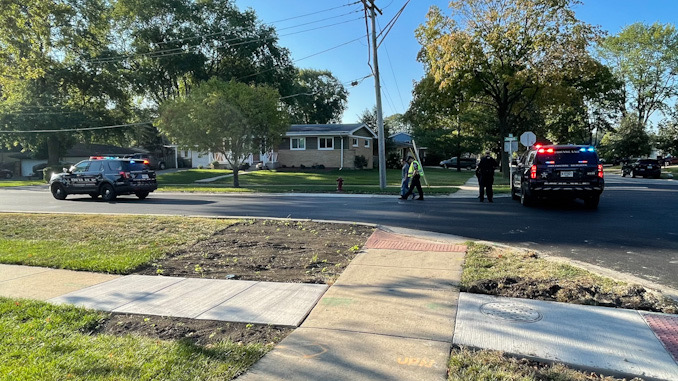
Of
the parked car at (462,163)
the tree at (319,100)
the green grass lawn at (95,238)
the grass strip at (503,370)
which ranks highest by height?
the tree at (319,100)

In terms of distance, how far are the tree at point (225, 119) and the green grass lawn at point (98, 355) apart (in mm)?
19173

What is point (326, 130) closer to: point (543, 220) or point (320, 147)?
point (320, 147)

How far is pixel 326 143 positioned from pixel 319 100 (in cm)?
2708

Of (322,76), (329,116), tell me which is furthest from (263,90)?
(322,76)

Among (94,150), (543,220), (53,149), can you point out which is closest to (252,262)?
(543,220)

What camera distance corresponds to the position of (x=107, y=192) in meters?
17.7

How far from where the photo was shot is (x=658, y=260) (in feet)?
22.1

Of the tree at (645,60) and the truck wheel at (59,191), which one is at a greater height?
the tree at (645,60)

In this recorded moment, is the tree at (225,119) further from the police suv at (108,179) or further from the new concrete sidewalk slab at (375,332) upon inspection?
the new concrete sidewalk slab at (375,332)

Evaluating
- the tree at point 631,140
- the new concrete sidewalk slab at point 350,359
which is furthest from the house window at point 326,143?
the new concrete sidewalk slab at point 350,359

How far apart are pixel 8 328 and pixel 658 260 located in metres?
8.29

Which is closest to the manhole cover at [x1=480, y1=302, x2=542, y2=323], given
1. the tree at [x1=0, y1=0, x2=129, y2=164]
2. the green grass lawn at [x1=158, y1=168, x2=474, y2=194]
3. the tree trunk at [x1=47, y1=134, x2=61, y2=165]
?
the green grass lawn at [x1=158, y1=168, x2=474, y2=194]

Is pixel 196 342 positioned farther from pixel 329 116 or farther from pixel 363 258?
pixel 329 116

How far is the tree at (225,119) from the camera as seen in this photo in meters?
22.7
